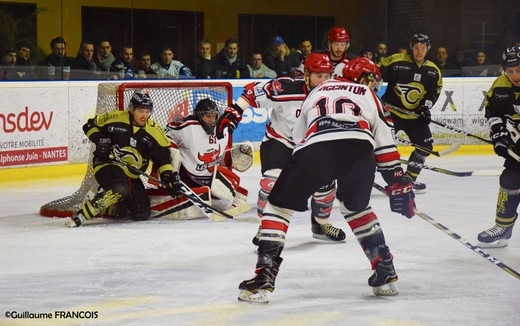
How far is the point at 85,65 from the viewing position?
8.49 metres

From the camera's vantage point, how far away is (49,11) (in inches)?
332

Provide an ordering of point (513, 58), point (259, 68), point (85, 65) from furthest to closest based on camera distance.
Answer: point (259, 68)
point (85, 65)
point (513, 58)

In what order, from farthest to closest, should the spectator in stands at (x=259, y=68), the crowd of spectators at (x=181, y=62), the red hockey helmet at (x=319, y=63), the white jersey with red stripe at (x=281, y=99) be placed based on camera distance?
the spectator in stands at (x=259, y=68) < the crowd of spectators at (x=181, y=62) < the white jersey with red stripe at (x=281, y=99) < the red hockey helmet at (x=319, y=63)

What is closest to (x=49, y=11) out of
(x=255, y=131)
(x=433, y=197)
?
(x=255, y=131)

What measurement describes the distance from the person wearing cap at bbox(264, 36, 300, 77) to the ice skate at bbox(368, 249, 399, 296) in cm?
587

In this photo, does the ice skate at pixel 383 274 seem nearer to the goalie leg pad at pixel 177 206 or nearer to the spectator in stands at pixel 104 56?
the goalie leg pad at pixel 177 206

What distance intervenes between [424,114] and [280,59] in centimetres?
290

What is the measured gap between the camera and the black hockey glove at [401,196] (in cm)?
420

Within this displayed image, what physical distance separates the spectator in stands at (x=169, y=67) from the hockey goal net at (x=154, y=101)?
209 centimetres

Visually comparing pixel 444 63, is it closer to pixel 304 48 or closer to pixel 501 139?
pixel 304 48

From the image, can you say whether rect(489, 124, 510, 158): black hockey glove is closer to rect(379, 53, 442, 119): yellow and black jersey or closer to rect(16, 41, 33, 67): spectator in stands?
rect(379, 53, 442, 119): yellow and black jersey

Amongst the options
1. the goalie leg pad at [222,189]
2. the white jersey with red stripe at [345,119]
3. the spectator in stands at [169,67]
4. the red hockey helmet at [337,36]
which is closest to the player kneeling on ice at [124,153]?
the goalie leg pad at [222,189]

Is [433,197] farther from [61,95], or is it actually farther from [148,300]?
[148,300]

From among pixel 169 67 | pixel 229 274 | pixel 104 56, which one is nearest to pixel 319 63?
pixel 229 274
